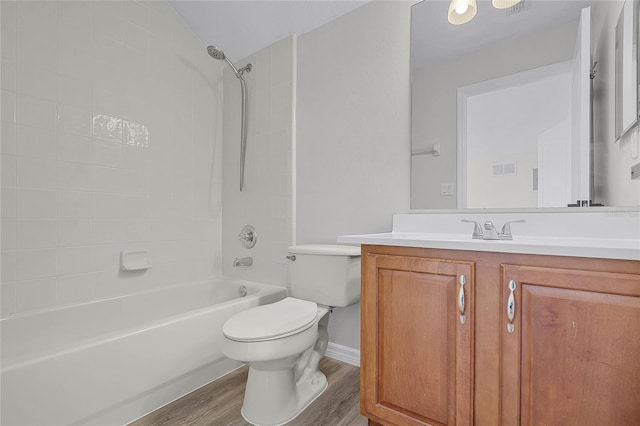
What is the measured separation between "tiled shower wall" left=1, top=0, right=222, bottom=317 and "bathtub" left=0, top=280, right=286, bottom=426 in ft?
0.38

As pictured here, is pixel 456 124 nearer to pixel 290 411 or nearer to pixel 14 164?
pixel 290 411

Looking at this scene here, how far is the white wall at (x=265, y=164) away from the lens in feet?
7.06

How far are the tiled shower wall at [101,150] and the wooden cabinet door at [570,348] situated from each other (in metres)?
2.06

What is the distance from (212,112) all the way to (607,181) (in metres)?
2.44

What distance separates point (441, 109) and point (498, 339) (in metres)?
1.15

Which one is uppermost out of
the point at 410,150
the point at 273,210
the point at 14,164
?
the point at 410,150

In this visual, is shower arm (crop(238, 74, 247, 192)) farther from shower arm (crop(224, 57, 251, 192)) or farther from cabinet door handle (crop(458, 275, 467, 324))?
cabinet door handle (crop(458, 275, 467, 324))

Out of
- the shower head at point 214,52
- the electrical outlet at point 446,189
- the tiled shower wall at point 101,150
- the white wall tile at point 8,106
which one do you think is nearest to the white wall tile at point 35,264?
the tiled shower wall at point 101,150

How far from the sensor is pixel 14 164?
5.09 ft

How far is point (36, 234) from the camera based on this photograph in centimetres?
161

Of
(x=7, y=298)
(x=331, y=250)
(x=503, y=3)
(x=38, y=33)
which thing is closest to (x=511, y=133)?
(x=503, y=3)

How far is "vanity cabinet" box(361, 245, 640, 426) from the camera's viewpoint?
0.80 metres

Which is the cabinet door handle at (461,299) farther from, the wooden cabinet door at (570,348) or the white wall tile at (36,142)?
the white wall tile at (36,142)

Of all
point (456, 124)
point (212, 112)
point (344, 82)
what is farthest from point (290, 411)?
point (212, 112)
